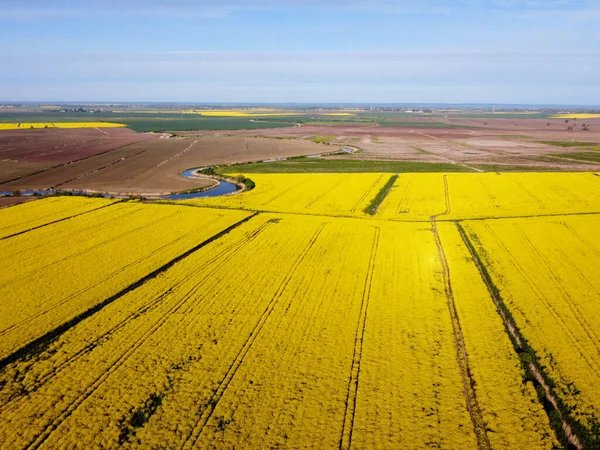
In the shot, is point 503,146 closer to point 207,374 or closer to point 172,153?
point 172,153

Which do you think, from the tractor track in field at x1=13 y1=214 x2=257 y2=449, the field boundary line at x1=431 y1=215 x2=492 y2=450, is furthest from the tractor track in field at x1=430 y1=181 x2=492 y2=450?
the tractor track in field at x1=13 y1=214 x2=257 y2=449

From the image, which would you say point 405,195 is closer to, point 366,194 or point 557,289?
point 366,194

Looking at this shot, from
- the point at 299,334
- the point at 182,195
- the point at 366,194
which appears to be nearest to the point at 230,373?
the point at 299,334

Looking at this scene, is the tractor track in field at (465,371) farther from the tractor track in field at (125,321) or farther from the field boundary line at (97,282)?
the field boundary line at (97,282)

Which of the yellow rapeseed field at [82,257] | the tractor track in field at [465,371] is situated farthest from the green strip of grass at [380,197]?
the tractor track in field at [465,371]

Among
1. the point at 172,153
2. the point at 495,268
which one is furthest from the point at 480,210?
the point at 172,153

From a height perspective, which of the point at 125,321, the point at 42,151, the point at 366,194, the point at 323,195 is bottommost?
the point at 125,321
